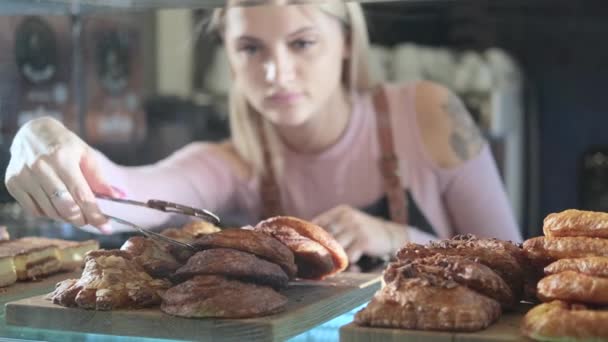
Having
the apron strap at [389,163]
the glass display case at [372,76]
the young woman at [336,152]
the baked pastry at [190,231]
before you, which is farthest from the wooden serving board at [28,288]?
the apron strap at [389,163]

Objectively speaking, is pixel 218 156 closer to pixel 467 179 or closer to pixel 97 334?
pixel 467 179

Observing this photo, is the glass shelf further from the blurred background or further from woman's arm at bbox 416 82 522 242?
woman's arm at bbox 416 82 522 242

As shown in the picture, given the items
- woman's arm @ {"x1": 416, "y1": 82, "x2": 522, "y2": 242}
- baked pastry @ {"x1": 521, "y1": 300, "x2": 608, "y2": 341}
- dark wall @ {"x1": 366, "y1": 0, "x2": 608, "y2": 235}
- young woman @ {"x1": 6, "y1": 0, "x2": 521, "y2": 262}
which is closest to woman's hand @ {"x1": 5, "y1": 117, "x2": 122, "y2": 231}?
young woman @ {"x1": 6, "y1": 0, "x2": 521, "y2": 262}

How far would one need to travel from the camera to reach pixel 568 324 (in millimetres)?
1157

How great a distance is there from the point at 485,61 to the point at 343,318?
2.74m

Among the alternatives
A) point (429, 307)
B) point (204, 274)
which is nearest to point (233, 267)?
point (204, 274)

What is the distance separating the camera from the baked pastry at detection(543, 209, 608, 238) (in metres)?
1.36

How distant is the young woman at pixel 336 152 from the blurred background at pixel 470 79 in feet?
0.48

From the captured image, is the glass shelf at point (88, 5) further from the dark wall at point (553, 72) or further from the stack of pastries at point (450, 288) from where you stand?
the dark wall at point (553, 72)

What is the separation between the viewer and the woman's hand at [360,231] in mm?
2381

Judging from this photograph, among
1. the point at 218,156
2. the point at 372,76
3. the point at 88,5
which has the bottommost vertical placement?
the point at 218,156

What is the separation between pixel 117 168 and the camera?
2.09 m

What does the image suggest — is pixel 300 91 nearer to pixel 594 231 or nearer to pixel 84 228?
pixel 84 228

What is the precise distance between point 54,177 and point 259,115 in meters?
1.02
